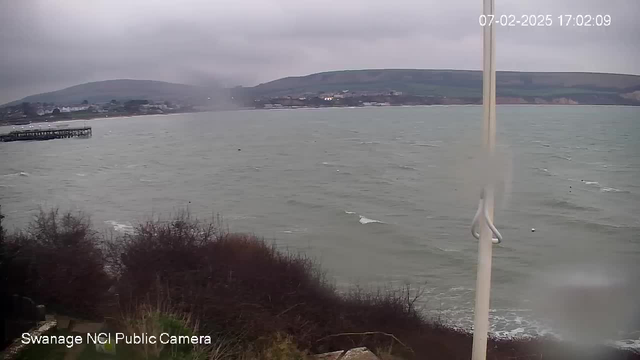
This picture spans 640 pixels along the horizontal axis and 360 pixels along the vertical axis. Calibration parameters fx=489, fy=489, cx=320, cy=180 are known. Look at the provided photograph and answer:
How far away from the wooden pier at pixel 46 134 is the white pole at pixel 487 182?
11.6 ft

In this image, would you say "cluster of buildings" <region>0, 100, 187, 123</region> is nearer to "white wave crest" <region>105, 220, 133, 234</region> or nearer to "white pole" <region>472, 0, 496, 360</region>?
"white wave crest" <region>105, 220, 133, 234</region>

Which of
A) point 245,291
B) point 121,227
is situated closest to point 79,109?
point 245,291

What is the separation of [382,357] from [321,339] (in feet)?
2.36

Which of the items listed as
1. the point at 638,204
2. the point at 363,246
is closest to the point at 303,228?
the point at 363,246

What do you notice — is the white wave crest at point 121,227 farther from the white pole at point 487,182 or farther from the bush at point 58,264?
the white pole at point 487,182

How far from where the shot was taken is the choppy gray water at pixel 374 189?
223 inches

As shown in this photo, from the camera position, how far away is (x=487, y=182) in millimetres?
1781

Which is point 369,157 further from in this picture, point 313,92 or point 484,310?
point 484,310

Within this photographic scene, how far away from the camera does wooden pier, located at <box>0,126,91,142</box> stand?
385 cm

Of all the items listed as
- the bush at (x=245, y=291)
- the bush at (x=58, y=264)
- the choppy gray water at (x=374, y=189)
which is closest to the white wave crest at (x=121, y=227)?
the choppy gray water at (x=374, y=189)

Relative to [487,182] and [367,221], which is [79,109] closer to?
[487,182]

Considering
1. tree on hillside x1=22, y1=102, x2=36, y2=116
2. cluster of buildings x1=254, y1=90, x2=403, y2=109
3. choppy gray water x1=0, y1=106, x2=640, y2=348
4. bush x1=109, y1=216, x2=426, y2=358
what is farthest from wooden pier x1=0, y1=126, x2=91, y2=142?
cluster of buildings x1=254, y1=90, x2=403, y2=109

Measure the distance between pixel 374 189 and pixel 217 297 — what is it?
33.8ft

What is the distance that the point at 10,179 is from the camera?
4.52m
